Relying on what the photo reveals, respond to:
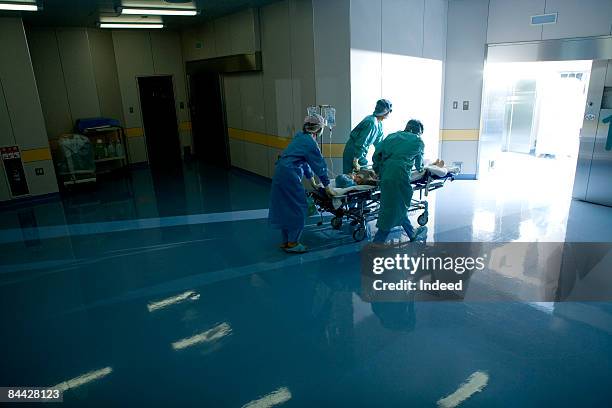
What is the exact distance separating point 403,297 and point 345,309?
2.06 ft

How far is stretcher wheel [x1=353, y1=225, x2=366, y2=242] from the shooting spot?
5.34m

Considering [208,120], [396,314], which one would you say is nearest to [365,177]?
[396,314]

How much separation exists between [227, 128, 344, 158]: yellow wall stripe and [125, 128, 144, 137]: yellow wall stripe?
2.64 metres

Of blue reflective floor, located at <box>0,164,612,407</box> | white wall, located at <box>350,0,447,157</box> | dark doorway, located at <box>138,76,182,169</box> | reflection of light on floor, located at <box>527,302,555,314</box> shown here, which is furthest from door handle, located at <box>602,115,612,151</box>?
dark doorway, located at <box>138,76,182,169</box>

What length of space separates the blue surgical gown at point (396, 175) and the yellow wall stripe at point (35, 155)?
21.2 feet

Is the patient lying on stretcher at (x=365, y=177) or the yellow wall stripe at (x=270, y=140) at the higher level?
the yellow wall stripe at (x=270, y=140)

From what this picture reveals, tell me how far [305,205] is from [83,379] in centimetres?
284

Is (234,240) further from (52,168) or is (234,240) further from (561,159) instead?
(561,159)

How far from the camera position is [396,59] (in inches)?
270

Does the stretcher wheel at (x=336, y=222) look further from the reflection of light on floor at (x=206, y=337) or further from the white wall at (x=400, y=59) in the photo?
the reflection of light on floor at (x=206, y=337)

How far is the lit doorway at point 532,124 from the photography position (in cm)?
776

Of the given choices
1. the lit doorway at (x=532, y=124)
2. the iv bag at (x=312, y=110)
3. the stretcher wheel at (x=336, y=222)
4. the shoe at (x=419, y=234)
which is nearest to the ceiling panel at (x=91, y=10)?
the iv bag at (x=312, y=110)

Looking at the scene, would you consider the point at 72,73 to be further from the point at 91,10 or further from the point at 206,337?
the point at 206,337

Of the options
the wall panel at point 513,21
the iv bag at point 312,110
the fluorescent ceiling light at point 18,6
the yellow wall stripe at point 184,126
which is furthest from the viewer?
the yellow wall stripe at point 184,126
